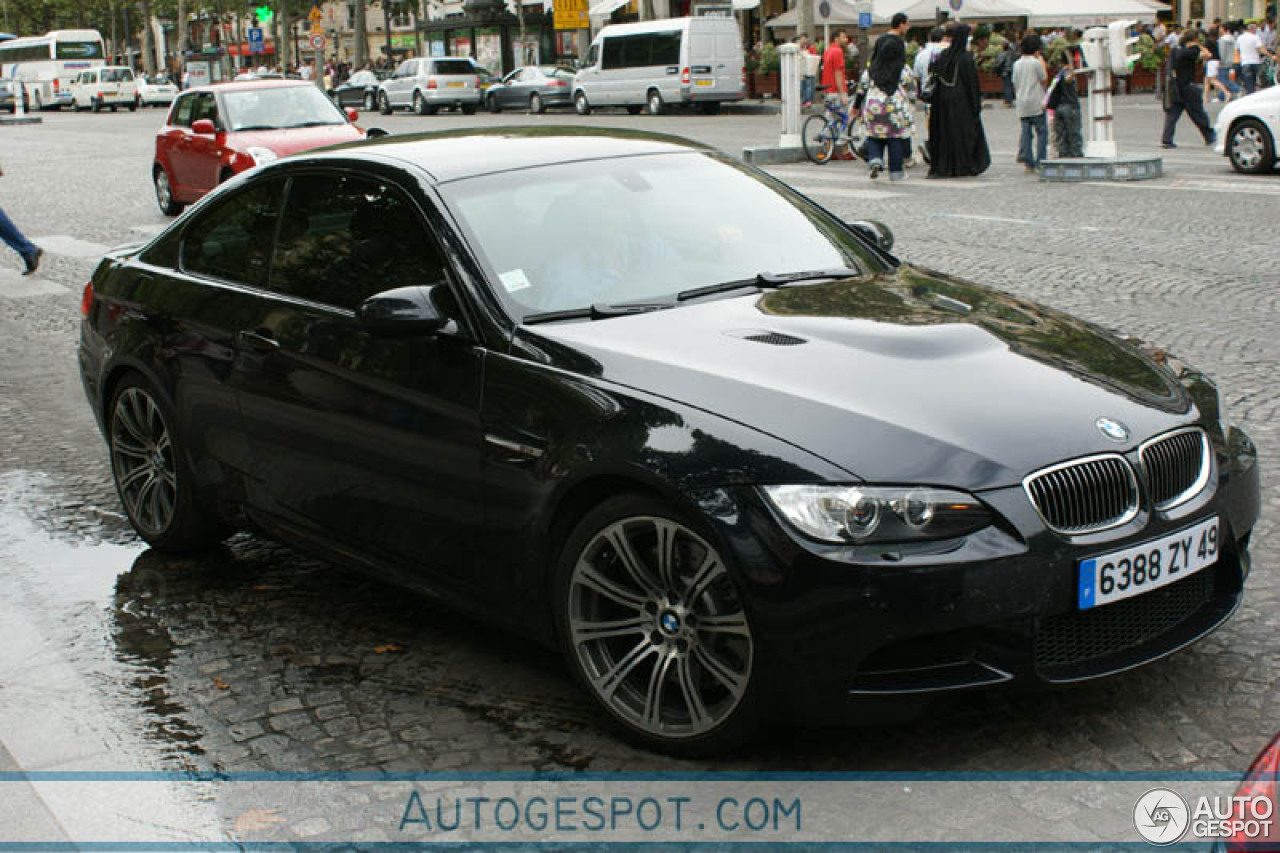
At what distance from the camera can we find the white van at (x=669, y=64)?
38.1 m

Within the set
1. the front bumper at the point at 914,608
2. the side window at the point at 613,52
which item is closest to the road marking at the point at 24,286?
the front bumper at the point at 914,608

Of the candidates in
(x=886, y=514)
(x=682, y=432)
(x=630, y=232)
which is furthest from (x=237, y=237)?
(x=886, y=514)

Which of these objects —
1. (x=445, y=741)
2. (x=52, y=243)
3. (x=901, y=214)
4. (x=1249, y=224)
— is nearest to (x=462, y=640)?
(x=445, y=741)

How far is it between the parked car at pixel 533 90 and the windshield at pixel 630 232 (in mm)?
39759

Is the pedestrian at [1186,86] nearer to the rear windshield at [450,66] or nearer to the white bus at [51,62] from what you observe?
the rear windshield at [450,66]

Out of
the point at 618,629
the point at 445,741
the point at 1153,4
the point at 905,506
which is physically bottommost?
the point at 445,741

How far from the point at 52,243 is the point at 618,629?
47.6 ft

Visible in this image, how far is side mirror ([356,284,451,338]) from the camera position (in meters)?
4.18

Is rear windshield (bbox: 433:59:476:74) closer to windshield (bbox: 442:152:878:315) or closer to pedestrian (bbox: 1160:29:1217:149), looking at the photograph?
pedestrian (bbox: 1160:29:1217:149)

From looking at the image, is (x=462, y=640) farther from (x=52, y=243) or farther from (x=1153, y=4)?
(x=1153, y=4)

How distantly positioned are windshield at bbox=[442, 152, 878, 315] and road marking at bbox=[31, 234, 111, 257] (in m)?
11.7

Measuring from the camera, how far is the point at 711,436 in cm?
357

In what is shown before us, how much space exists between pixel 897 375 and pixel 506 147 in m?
1.74

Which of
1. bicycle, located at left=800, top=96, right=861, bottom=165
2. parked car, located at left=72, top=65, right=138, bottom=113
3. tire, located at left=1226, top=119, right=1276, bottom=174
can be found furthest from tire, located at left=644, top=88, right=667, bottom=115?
parked car, located at left=72, top=65, right=138, bottom=113
